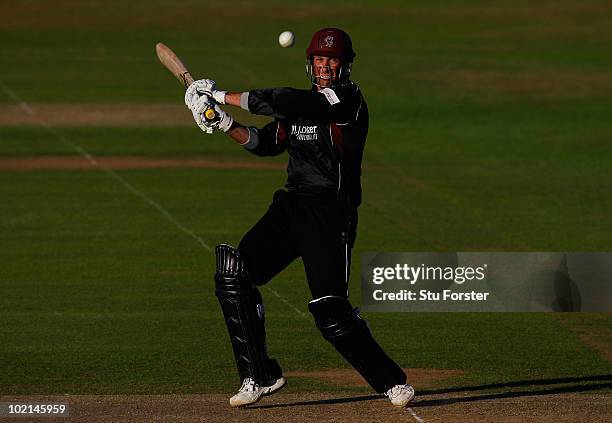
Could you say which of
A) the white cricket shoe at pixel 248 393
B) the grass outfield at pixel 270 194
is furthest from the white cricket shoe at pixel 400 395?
the grass outfield at pixel 270 194

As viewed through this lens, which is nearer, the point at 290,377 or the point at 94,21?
the point at 290,377

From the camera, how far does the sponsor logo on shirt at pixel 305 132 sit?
31.2 feet

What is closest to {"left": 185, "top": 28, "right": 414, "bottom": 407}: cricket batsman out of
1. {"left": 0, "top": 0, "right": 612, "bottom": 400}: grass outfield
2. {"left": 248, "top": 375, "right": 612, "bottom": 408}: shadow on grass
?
{"left": 248, "top": 375, "right": 612, "bottom": 408}: shadow on grass

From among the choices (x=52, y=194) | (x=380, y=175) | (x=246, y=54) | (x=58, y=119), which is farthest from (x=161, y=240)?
(x=246, y=54)

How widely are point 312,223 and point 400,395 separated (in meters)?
1.17

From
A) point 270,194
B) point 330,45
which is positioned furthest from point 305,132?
point 270,194

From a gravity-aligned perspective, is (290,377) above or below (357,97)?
below

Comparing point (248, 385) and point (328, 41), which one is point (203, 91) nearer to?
point (328, 41)

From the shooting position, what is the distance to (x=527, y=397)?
10.0m

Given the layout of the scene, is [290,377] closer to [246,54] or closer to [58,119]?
[58,119]

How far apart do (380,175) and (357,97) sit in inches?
568

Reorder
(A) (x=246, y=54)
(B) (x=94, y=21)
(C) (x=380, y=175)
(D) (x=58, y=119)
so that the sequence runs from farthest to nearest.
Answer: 1. (B) (x=94, y=21)
2. (A) (x=246, y=54)
3. (D) (x=58, y=119)
4. (C) (x=380, y=175)

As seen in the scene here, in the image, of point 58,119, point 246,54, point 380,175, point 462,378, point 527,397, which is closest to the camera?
point 527,397

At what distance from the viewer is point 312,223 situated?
945cm
